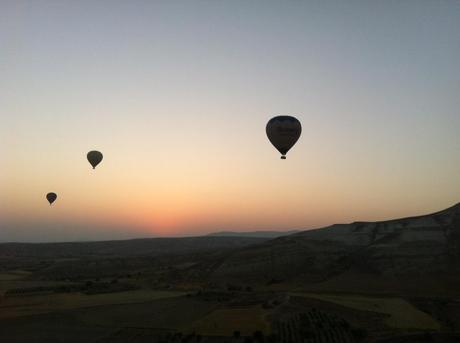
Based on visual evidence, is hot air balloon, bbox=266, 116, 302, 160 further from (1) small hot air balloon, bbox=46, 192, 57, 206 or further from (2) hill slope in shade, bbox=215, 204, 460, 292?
(1) small hot air balloon, bbox=46, 192, 57, 206

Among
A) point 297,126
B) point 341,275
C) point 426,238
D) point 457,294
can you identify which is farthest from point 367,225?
point 297,126

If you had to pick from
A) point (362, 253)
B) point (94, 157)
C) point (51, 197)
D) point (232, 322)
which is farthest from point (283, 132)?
point (51, 197)

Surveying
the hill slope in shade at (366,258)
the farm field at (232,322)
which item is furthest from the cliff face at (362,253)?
the farm field at (232,322)

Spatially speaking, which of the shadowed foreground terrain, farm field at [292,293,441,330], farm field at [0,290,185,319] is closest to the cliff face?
the shadowed foreground terrain

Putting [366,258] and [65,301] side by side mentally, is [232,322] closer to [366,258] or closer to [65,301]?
[65,301]

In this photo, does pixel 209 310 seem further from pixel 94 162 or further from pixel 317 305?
pixel 94 162

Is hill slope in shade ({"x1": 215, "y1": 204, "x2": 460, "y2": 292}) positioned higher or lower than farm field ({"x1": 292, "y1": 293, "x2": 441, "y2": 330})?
higher

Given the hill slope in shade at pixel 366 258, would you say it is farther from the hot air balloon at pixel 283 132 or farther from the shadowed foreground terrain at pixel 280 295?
the hot air balloon at pixel 283 132
